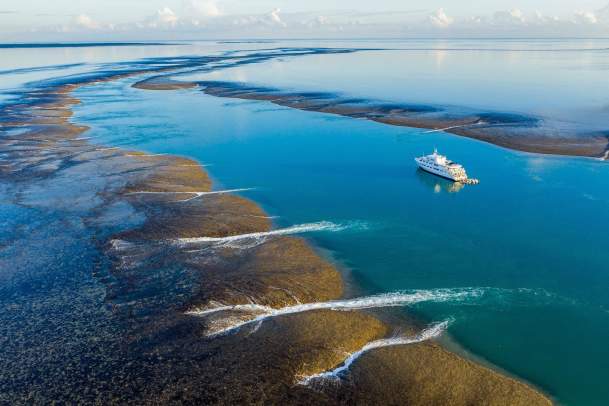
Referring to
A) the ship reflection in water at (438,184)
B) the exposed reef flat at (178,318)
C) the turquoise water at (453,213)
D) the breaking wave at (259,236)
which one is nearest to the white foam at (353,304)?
the exposed reef flat at (178,318)

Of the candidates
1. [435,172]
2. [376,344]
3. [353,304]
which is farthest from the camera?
[435,172]

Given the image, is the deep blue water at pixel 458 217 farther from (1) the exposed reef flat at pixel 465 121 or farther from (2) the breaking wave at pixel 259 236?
(1) the exposed reef flat at pixel 465 121

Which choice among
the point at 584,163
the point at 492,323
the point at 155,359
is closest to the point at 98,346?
the point at 155,359

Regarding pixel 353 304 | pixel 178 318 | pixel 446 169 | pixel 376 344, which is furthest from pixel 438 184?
pixel 178 318

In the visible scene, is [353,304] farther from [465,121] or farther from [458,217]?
[465,121]

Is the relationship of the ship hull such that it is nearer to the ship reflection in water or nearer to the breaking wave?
the ship reflection in water

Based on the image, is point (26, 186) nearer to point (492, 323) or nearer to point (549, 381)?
point (492, 323)

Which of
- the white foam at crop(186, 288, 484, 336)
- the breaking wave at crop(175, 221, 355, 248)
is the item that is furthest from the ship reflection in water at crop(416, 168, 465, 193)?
the white foam at crop(186, 288, 484, 336)
